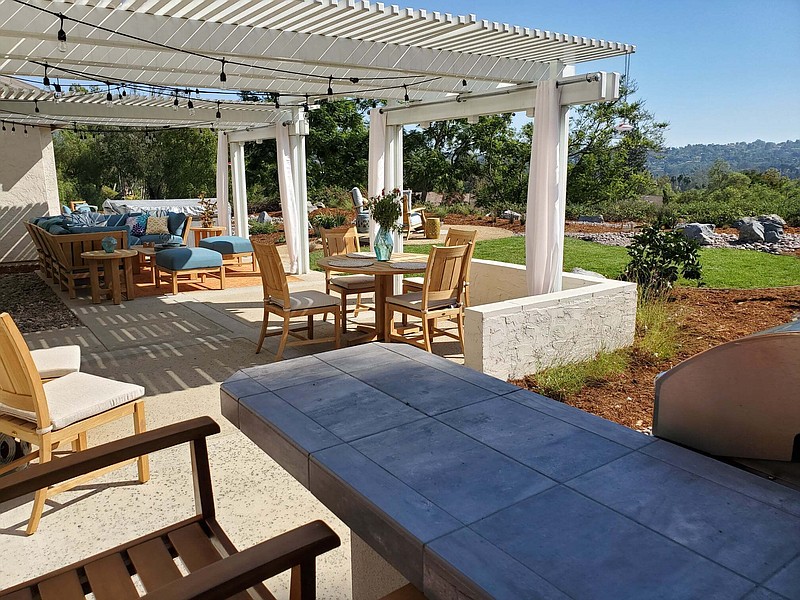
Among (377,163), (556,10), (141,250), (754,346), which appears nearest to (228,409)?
(754,346)

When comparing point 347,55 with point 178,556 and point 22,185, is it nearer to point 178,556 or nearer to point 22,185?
point 178,556

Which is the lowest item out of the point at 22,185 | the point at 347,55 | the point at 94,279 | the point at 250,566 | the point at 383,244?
the point at 94,279

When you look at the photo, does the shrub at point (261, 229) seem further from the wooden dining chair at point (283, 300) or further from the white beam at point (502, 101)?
the wooden dining chair at point (283, 300)

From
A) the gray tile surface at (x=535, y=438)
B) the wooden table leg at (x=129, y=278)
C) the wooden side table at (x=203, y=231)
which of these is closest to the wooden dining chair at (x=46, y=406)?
the gray tile surface at (x=535, y=438)

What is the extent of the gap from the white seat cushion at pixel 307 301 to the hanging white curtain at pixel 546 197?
186cm

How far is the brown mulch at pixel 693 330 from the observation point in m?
4.11

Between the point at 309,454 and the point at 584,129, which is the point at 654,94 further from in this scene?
the point at 309,454

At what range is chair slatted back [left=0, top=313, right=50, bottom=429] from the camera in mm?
2561

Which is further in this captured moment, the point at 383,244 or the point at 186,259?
the point at 186,259

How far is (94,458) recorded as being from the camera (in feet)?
5.48

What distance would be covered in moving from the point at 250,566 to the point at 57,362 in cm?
286

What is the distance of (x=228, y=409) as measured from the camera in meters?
1.82

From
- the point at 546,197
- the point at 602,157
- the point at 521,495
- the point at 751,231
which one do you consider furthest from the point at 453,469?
the point at 602,157

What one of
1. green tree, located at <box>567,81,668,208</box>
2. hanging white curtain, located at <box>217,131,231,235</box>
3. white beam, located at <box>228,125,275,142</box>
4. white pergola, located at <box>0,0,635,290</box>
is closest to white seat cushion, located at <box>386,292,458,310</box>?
white pergola, located at <box>0,0,635,290</box>
